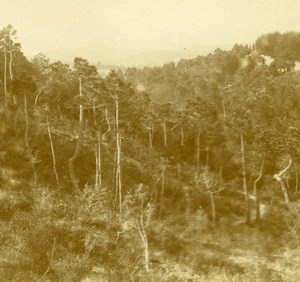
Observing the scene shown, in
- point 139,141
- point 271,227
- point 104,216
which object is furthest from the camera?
point 139,141

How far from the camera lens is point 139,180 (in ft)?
209

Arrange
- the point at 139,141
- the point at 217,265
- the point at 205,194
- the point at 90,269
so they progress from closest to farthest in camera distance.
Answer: the point at 90,269 < the point at 217,265 < the point at 205,194 < the point at 139,141

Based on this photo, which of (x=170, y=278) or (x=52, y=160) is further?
(x=52, y=160)

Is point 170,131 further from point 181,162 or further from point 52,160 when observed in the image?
point 52,160

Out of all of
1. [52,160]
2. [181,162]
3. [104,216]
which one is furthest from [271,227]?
[52,160]

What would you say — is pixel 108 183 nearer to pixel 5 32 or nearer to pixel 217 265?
pixel 217 265

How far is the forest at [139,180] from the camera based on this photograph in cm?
4584

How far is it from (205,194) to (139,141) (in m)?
14.9

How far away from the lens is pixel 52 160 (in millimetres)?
59219

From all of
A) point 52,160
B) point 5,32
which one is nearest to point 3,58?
point 5,32

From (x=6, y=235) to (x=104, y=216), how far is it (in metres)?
11.8

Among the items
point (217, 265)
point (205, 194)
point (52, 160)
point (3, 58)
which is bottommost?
A: point (217, 265)

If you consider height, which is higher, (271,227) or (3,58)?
(3,58)

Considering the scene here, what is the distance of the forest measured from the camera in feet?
150
